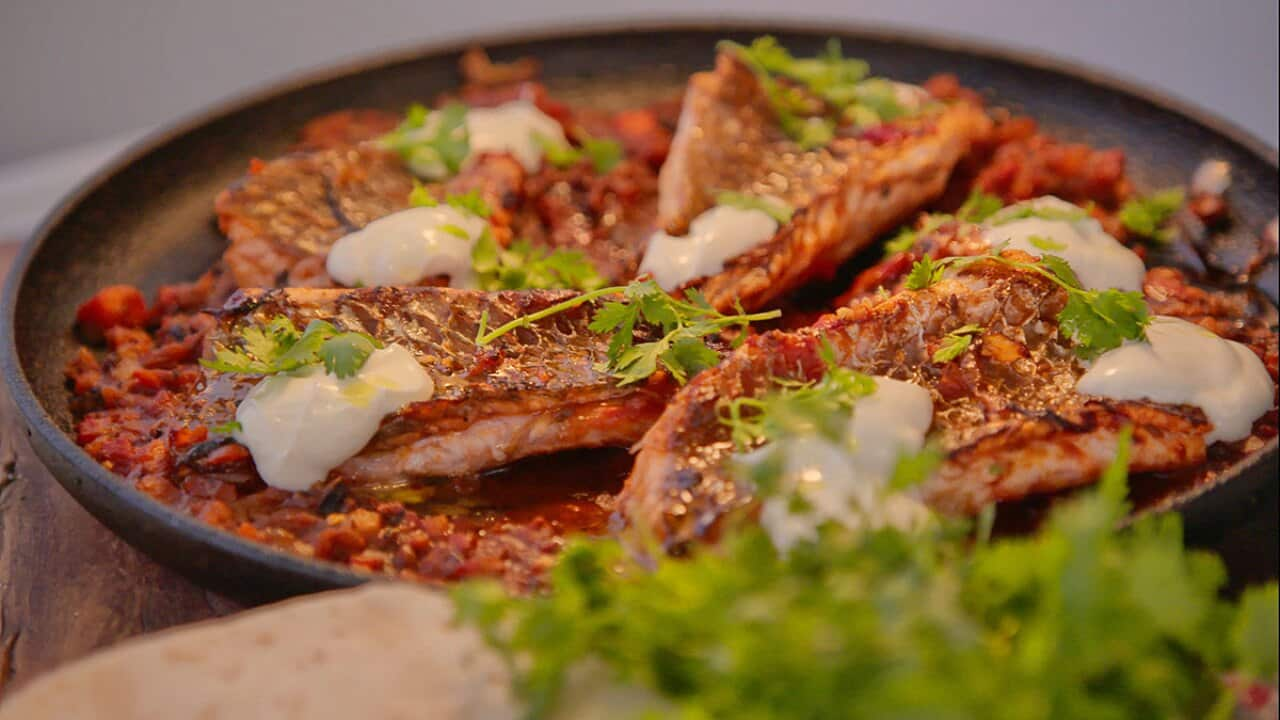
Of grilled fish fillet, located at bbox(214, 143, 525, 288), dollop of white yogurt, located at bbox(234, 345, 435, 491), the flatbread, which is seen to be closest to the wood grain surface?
dollop of white yogurt, located at bbox(234, 345, 435, 491)

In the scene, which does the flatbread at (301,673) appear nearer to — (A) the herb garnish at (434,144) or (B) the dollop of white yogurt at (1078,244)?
(B) the dollop of white yogurt at (1078,244)

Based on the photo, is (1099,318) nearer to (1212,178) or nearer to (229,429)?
(1212,178)

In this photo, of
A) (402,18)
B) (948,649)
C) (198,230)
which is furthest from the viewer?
(402,18)

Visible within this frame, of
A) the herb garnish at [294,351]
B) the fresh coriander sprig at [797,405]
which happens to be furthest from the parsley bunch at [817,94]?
the herb garnish at [294,351]

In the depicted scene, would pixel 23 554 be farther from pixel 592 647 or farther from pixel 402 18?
pixel 402 18

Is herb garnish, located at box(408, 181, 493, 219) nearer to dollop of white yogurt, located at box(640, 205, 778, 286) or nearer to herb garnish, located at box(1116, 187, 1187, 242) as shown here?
dollop of white yogurt, located at box(640, 205, 778, 286)

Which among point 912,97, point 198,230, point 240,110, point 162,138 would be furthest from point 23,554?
point 912,97
